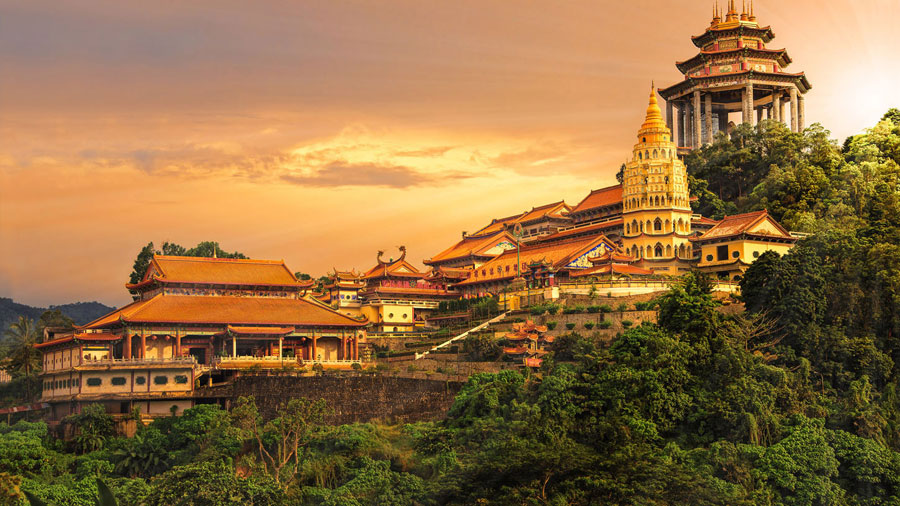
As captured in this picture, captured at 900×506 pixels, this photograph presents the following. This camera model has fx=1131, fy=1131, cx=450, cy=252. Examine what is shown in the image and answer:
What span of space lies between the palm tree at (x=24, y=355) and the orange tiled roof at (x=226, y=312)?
9423mm

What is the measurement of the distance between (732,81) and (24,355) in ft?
150

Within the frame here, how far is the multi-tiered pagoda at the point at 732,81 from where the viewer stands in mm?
72500

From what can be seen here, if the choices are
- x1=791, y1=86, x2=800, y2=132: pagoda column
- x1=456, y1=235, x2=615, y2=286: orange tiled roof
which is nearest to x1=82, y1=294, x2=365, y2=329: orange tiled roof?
x1=456, y1=235, x2=615, y2=286: orange tiled roof

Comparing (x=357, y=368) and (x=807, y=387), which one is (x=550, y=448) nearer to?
(x=807, y=387)

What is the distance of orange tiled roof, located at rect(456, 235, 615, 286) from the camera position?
55500 mm

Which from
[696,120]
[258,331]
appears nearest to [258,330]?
[258,331]

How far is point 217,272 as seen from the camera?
5647 cm

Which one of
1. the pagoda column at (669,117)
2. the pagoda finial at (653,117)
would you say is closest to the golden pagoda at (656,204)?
the pagoda finial at (653,117)

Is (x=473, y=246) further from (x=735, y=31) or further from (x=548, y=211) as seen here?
(x=735, y=31)

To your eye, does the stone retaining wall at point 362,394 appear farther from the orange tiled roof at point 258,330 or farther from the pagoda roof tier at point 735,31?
the pagoda roof tier at point 735,31

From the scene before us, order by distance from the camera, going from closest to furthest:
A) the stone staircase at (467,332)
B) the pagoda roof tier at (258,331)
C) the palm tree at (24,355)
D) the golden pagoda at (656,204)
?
the stone staircase at (467,332) < the pagoda roof tier at (258,331) < the golden pagoda at (656,204) < the palm tree at (24,355)

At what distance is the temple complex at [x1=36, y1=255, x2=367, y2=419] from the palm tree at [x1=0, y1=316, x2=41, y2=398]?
7.37 metres

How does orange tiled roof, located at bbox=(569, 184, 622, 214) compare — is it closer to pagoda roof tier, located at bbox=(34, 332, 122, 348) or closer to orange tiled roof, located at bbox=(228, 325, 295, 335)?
orange tiled roof, located at bbox=(228, 325, 295, 335)

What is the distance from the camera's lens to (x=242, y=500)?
3250 centimetres
